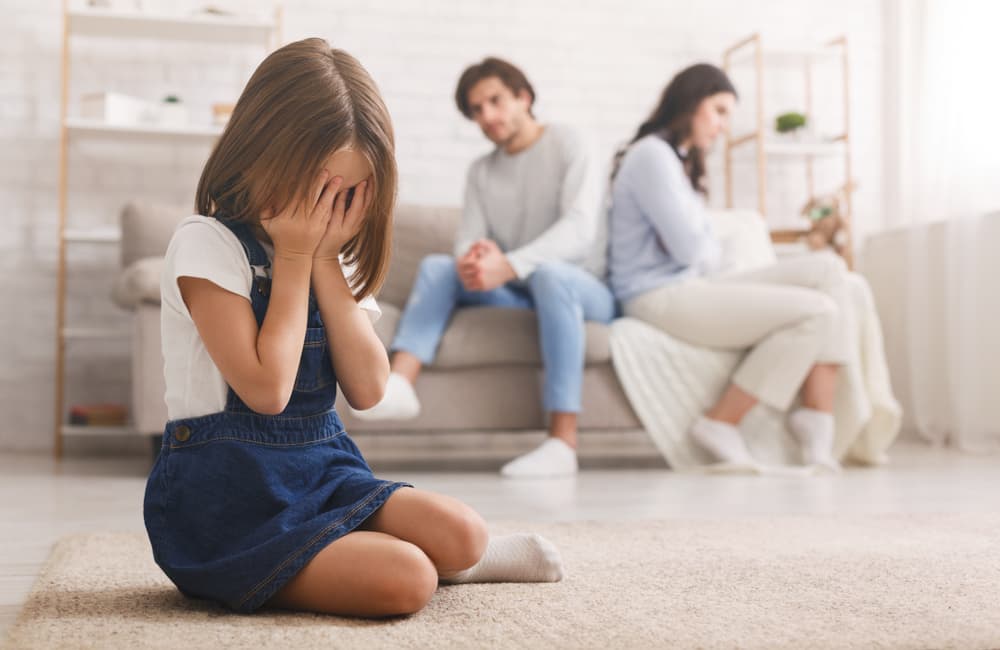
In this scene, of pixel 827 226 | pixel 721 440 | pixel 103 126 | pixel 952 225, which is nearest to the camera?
pixel 721 440

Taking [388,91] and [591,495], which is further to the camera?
[388,91]

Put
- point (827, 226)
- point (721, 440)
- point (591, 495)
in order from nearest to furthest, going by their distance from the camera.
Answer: point (591, 495), point (721, 440), point (827, 226)

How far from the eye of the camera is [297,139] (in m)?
1.02

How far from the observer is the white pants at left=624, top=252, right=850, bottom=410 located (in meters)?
2.69

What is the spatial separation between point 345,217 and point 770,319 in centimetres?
184

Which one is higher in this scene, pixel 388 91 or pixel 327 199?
pixel 388 91

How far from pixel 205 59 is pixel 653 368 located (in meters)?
1.86

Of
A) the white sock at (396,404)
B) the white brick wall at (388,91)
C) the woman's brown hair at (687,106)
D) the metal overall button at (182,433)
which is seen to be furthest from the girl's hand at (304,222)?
the white brick wall at (388,91)

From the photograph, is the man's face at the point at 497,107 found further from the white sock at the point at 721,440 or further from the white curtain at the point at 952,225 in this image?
the white curtain at the point at 952,225

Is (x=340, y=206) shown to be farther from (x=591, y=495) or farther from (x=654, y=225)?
(x=654, y=225)

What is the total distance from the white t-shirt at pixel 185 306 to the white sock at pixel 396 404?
4.75ft

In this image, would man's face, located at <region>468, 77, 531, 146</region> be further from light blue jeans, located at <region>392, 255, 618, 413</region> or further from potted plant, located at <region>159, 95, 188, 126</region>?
potted plant, located at <region>159, 95, 188, 126</region>

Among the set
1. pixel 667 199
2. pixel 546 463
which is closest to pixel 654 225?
pixel 667 199

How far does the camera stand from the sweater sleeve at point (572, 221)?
2.73 meters
